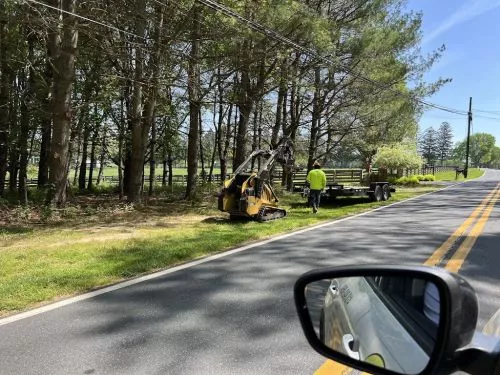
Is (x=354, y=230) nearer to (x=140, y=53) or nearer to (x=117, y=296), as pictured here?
(x=117, y=296)

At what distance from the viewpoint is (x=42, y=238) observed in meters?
10.8

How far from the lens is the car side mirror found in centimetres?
160

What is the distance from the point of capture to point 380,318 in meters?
2.21

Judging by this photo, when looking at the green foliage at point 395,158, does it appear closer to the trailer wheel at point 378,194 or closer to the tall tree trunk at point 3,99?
the trailer wheel at point 378,194

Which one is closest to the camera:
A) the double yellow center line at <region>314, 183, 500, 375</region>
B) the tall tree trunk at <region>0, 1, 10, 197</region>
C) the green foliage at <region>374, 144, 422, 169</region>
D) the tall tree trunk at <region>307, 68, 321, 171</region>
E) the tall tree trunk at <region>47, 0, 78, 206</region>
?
the double yellow center line at <region>314, 183, 500, 375</region>

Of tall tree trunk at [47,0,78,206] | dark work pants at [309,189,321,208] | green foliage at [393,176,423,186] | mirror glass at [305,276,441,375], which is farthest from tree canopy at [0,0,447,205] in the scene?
mirror glass at [305,276,441,375]

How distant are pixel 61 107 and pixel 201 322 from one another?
11905 millimetres

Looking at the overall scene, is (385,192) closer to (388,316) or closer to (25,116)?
(25,116)

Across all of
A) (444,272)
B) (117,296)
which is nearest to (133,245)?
(117,296)

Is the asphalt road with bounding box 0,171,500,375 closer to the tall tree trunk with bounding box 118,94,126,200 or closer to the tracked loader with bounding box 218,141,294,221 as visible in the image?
the tracked loader with bounding box 218,141,294,221

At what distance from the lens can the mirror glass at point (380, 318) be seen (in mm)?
1803

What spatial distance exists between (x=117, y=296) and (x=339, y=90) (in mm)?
21431

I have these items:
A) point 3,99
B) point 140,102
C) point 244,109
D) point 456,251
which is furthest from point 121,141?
point 456,251

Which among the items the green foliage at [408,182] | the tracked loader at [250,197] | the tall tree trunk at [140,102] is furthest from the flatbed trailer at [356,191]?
the green foliage at [408,182]
